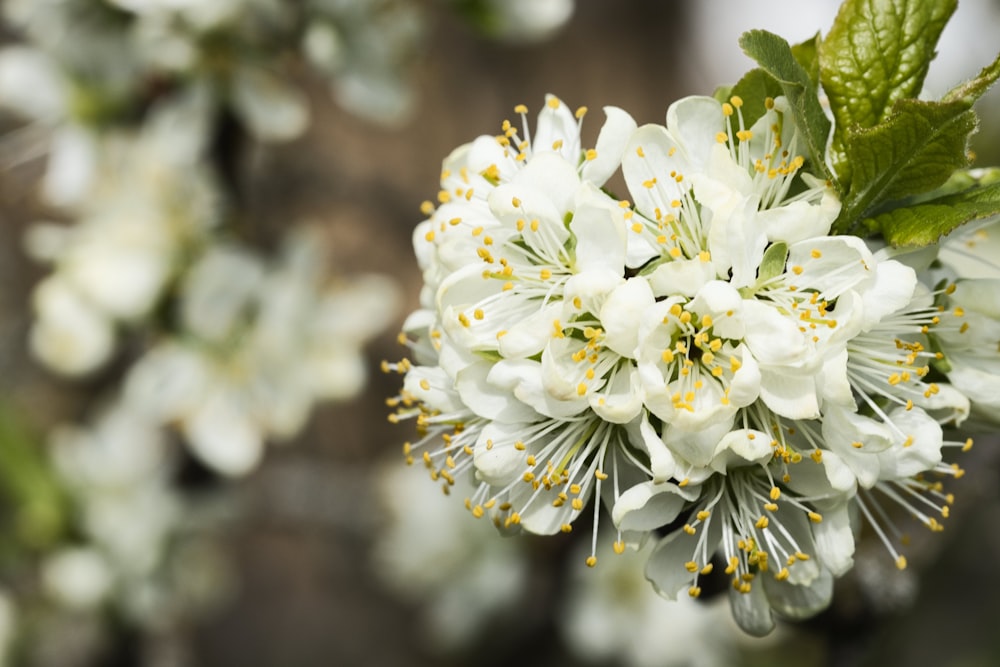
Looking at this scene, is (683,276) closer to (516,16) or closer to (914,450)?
(914,450)

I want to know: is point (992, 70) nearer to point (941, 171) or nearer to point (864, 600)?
point (941, 171)

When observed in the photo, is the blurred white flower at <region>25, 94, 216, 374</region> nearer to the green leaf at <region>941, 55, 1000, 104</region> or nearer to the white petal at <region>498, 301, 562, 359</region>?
the white petal at <region>498, 301, 562, 359</region>

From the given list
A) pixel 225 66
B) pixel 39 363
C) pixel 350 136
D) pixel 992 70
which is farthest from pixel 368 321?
pixel 350 136

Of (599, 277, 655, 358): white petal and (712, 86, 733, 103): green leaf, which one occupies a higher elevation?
(712, 86, 733, 103): green leaf

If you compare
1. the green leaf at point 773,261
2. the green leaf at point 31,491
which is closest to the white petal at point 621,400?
the green leaf at point 773,261

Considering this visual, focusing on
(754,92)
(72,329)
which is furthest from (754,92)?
(72,329)

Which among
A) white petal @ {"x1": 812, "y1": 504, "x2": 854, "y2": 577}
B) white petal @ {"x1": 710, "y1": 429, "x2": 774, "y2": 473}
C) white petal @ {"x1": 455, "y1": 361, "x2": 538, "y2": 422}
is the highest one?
white petal @ {"x1": 455, "y1": 361, "x2": 538, "y2": 422}

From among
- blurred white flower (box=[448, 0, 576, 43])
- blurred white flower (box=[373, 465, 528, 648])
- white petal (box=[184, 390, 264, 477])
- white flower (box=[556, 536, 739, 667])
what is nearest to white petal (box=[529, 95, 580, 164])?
blurred white flower (box=[448, 0, 576, 43])
